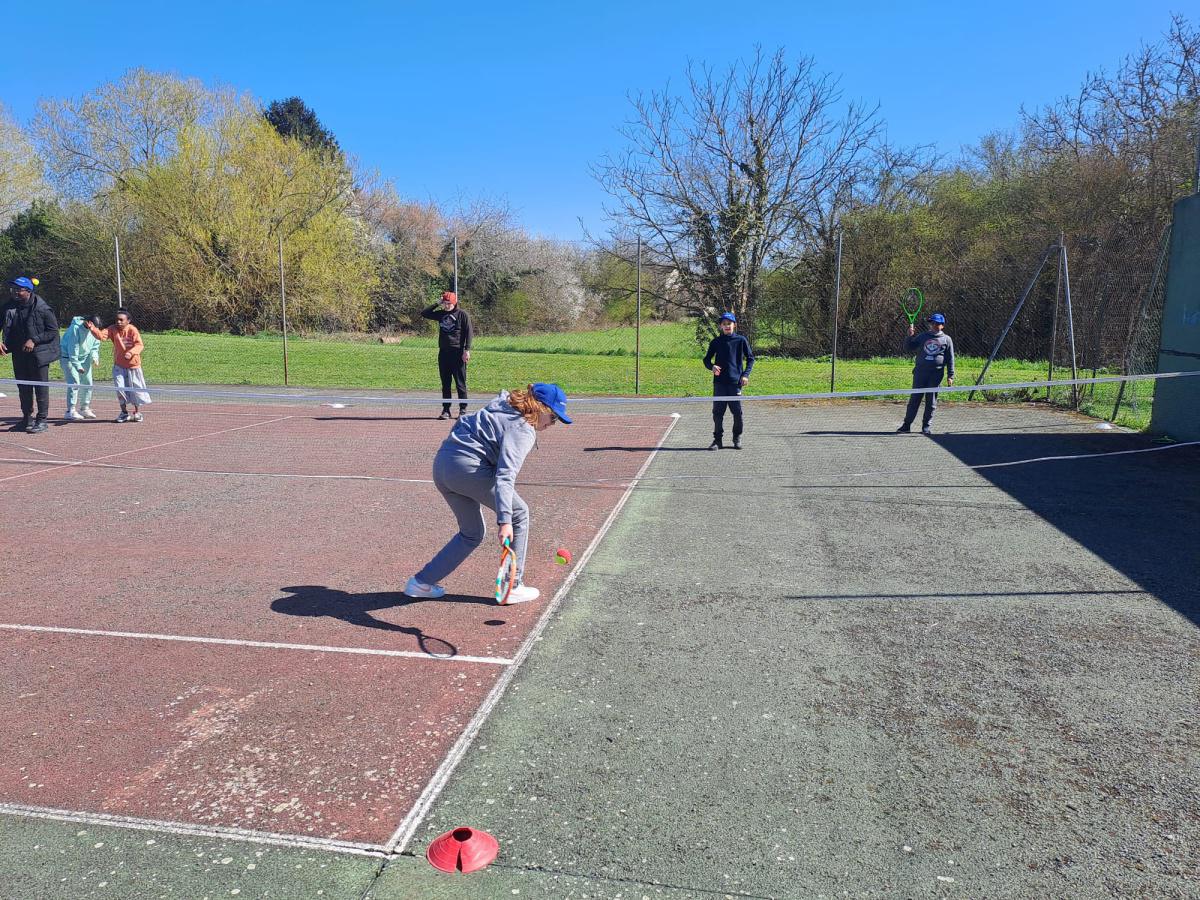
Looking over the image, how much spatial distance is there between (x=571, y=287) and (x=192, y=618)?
132ft

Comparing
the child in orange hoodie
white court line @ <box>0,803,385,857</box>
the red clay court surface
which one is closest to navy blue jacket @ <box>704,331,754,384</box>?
the red clay court surface

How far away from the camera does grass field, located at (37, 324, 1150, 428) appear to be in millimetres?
20734

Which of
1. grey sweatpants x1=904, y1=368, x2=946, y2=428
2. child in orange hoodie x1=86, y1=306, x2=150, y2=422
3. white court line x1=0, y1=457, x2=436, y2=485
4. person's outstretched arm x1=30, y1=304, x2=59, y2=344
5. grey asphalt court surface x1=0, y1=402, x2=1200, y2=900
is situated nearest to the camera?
grey asphalt court surface x1=0, y1=402, x2=1200, y2=900

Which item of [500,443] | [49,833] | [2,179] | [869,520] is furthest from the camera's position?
[2,179]

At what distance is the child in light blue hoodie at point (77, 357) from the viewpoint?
14.6 m

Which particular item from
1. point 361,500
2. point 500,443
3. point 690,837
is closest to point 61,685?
point 500,443

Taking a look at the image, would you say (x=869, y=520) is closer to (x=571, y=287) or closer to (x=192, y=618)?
(x=192, y=618)

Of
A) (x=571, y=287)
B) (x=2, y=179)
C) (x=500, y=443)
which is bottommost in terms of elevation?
(x=500, y=443)

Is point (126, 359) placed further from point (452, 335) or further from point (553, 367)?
point (553, 367)

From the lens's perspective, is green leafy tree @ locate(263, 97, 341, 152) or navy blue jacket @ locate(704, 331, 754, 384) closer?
navy blue jacket @ locate(704, 331, 754, 384)

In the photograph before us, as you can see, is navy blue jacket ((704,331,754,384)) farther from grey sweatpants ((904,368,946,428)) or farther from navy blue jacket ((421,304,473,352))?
navy blue jacket ((421,304,473,352))

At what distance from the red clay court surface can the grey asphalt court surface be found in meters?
0.26

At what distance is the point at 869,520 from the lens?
27.7 ft

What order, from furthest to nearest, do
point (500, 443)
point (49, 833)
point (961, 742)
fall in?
point (500, 443)
point (961, 742)
point (49, 833)
